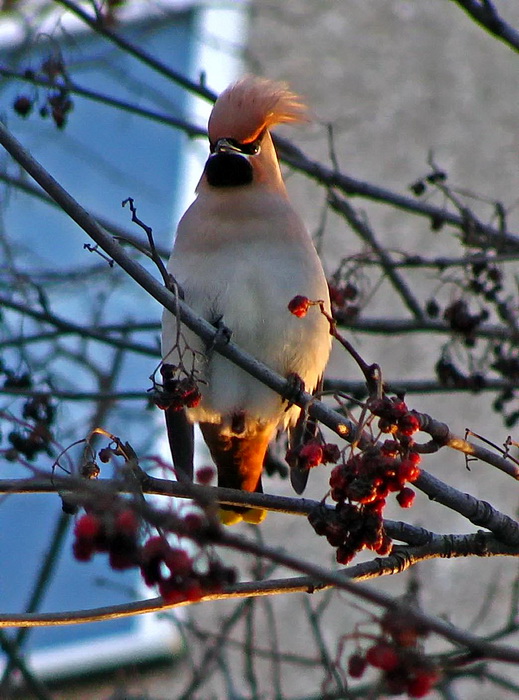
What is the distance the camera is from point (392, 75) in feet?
22.0

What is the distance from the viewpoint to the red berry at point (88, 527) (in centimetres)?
129

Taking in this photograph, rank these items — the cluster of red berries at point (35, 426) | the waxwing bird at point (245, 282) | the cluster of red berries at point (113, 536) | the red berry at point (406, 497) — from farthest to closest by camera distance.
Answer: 1. the waxwing bird at point (245, 282)
2. the cluster of red berries at point (35, 426)
3. the red berry at point (406, 497)
4. the cluster of red berries at point (113, 536)

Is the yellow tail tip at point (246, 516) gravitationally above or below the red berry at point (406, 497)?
above

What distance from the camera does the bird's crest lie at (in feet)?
9.75

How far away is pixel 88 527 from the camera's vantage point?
1301 mm

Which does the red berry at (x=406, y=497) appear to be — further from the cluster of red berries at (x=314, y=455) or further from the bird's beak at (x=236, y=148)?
the bird's beak at (x=236, y=148)

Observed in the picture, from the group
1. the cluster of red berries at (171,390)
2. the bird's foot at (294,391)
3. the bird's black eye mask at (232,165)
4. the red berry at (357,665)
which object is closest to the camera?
the red berry at (357,665)

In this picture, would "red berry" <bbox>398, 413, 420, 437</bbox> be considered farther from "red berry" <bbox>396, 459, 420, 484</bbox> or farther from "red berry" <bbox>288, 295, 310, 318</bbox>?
"red berry" <bbox>288, 295, 310, 318</bbox>

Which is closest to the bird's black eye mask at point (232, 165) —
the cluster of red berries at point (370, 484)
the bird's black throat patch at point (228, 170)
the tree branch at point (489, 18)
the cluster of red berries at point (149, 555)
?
the bird's black throat patch at point (228, 170)

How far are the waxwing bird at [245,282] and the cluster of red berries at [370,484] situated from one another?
Result: 3.08 feet

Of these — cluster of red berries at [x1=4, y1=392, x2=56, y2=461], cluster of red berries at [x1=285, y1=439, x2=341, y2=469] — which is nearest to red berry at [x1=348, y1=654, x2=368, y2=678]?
cluster of red berries at [x1=285, y1=439, x2=341, y2=469]

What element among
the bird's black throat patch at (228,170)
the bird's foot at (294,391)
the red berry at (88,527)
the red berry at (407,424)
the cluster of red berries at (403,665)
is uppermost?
the bird's black throat patch at (228,170)

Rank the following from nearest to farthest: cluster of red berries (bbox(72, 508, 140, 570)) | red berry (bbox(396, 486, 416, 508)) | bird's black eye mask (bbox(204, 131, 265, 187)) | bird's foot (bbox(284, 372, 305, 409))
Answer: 1. cluster of red berries (bbox(72, 508, 140, 570))
2. red berry (bbox(396, 486, 416, 508))
3. bird's foot (bbox(284, 372, 305, 409))
4. bird's black eye mask (bbox(204, 131, 265, 187))

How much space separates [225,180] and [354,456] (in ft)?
4.54
